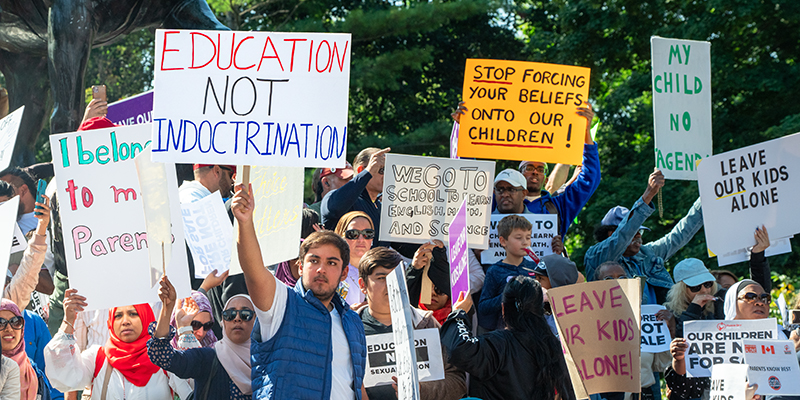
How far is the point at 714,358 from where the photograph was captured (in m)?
5.54

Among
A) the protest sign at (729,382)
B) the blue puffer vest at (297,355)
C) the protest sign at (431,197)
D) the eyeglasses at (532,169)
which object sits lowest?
the protest sign at (729,382)

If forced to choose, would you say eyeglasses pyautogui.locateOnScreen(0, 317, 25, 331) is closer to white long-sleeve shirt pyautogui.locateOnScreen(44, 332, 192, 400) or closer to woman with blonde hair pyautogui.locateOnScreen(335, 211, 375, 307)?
white long-sleeve shirt pyautogui.locateOnScreen(44, 332, 192, 400)

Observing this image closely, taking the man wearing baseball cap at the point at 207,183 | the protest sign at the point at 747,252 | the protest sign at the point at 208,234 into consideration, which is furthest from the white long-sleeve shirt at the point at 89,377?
the protest sign at the point at 747,252

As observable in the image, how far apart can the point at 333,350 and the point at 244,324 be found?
0.76 metres

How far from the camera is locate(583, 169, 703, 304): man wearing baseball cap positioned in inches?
253

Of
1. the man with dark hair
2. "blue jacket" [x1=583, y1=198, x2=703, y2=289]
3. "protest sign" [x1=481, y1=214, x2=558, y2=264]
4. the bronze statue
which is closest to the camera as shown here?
the man with dark hair

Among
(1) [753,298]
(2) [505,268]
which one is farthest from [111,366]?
(1) [753,298]

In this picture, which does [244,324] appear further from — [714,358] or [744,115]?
[744,115]

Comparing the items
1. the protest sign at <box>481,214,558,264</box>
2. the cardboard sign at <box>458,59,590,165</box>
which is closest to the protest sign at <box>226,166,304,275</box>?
the protest sign at <box>481,214,558,264</box>

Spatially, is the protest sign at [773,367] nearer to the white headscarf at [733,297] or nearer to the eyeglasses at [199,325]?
the white headscarf at [733,297]

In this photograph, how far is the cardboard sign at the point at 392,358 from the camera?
4.70 metres

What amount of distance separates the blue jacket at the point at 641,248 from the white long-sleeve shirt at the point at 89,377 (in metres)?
3.03

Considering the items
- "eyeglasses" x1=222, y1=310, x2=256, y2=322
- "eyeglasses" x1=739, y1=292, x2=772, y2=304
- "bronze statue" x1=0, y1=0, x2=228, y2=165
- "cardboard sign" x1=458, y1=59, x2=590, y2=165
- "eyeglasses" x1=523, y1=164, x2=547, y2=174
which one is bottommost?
"eyeglasses" x1=222, y1=310, x2=256, y2=322

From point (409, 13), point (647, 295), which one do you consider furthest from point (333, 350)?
point (409, 13)
